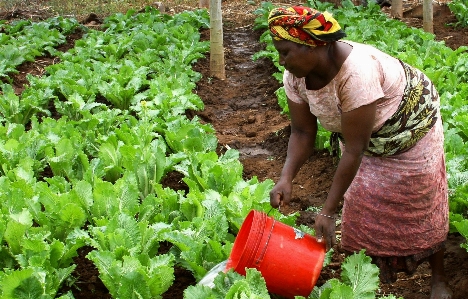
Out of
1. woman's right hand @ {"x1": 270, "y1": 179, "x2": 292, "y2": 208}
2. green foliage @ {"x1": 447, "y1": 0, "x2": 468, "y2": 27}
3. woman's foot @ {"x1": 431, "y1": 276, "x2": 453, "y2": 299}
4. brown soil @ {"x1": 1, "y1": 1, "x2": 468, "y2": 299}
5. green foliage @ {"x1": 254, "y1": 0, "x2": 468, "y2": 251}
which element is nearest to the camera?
woman's right hand @ {"x1": 270, "y1": 179, "x2": 292, "y2": 208}

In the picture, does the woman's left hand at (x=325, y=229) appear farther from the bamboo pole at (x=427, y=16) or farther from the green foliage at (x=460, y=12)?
the green foliage at (x=460, y=12)

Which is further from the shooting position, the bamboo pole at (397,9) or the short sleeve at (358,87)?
the bamboo pole at (397,9)

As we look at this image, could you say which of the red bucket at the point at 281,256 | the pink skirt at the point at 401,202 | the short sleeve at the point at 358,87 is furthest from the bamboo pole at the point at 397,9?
the red bucket at the point at 281,256

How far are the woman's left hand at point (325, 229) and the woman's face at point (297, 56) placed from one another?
0.63 metres

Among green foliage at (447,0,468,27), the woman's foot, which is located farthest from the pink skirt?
green foliage at (447,0,468,27)

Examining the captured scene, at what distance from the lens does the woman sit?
2623 mm

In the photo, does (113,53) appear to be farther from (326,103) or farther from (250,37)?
(326,103)

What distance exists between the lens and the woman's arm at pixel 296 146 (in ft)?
9.89

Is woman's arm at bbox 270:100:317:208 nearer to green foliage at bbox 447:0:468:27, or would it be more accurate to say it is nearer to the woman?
the woman

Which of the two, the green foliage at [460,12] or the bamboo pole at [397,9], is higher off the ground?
the green foliage at [460,12]

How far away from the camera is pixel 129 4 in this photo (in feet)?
59.3

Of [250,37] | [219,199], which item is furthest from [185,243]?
[250,37]

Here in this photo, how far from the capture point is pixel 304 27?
256 centimetres

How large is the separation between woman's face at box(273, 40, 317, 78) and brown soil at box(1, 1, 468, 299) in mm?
1418
